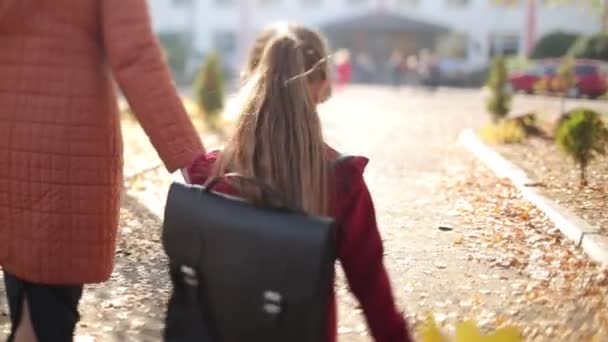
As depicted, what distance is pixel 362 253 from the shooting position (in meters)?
2.32

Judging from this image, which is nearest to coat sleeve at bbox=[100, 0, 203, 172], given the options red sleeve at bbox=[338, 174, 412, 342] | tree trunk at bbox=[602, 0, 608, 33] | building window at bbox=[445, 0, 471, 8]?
red sleeve at bbox=[338, 174, 412, 342]

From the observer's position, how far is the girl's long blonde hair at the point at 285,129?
2.32 m

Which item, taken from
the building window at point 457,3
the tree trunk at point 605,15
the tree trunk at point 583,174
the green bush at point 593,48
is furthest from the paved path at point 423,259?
the building window at point 457,3

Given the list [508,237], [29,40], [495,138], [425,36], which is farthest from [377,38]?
[29,40]

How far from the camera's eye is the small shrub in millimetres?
12273

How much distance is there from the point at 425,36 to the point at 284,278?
4750cm

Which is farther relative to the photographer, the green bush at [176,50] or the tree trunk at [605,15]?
the green bush at [176,50]

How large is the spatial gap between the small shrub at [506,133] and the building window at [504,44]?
35.6 m

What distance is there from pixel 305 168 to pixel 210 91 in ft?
43.9

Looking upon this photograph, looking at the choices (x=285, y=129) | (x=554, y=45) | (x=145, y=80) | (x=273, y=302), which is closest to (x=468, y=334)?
(x=273, y=302)

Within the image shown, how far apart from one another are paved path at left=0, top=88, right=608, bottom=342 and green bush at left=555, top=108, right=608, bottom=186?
74 cm

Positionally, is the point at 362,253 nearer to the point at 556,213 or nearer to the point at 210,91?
the point at 556,213

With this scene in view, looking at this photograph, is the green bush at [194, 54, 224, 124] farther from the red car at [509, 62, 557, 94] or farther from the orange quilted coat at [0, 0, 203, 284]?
the red car at [509, 62, 557, 94]

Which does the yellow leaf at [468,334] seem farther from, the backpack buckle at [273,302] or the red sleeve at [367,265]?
the backpack buckle at [273,302]
